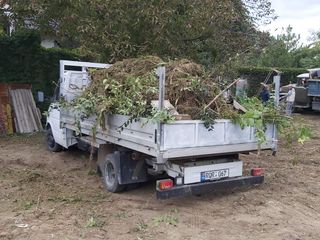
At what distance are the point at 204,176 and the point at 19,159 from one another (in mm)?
5430

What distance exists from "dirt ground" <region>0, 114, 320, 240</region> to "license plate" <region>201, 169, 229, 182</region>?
1.28ft

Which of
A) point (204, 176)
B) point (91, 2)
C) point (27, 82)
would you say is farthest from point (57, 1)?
point (204, 176)

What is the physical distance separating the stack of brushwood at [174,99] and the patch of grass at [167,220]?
1.30 m

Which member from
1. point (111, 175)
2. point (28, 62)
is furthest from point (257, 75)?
point (111, 175)

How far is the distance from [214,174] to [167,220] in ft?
3.78

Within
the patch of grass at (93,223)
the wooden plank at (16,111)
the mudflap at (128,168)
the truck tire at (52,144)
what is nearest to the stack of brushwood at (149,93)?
the mudflap at (128,168)

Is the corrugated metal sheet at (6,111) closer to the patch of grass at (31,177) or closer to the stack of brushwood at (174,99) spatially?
the patch of grass at (31,177)

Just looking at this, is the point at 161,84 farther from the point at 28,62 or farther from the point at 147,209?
the point at 28,62

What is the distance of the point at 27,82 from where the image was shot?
1515 cm

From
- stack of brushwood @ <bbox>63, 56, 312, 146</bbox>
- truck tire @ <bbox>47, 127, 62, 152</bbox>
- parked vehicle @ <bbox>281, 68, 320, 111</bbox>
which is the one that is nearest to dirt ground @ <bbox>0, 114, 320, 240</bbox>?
stack of brushwood @ <bbox>63, 56, 312, 146</bbox>

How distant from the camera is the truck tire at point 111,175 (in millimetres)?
7082

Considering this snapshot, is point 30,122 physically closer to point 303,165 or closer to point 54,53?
point 54,53

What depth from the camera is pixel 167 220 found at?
5.82 m

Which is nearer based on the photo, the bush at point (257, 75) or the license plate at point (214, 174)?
the license plate at point (214, 174)
